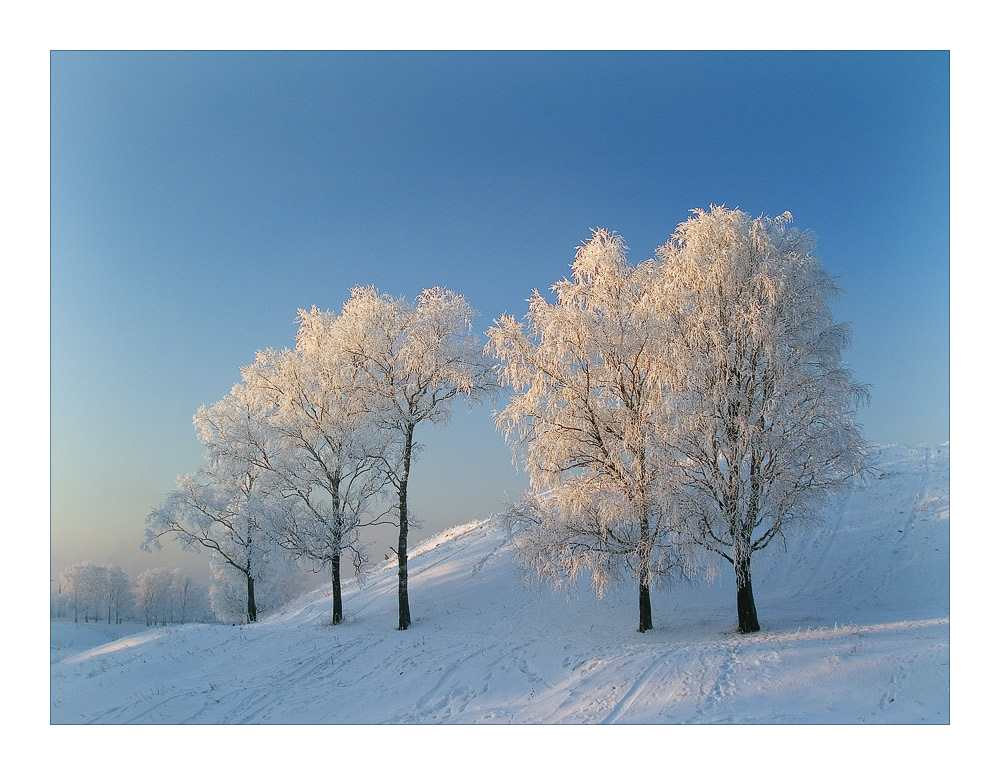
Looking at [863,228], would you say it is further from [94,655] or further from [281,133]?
[94,655]

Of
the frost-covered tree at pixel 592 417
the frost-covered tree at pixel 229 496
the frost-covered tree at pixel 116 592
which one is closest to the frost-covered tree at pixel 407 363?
the frost-covered tree at pixel 592 417

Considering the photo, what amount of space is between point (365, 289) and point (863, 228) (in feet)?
39.7

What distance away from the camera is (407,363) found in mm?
16672

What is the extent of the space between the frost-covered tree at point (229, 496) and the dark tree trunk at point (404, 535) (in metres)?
3.94

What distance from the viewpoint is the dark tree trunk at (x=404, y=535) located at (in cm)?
1559

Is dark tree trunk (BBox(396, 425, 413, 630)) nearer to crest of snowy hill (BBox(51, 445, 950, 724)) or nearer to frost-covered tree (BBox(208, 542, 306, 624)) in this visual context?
crest of snowy hill (BBox(51, 445, 950, 724))

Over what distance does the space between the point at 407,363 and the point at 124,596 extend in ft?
45.8

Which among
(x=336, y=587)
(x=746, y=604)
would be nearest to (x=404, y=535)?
(x=336, y=587)

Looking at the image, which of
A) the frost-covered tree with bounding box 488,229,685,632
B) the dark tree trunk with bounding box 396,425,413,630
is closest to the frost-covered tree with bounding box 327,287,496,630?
the dark tree trunk with bounding box 396,425,413,630

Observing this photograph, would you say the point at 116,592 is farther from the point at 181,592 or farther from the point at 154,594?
the point at 181,592

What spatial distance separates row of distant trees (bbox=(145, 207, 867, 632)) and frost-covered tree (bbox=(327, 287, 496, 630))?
0.13ft
